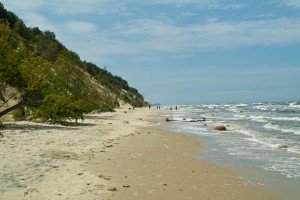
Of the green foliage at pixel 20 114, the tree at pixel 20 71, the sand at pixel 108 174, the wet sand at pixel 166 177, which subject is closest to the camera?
the sand at pixel 108 174

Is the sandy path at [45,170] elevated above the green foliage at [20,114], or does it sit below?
below

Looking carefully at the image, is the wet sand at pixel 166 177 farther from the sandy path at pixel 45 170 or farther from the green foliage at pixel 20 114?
the green foliage at pixel 20 114

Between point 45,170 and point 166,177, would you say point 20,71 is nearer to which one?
point 45,170

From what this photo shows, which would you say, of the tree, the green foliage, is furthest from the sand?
the green foliage

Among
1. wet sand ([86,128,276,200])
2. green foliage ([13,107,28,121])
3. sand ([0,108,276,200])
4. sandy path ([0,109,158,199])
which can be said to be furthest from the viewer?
green foliage ([13,107,28,121])

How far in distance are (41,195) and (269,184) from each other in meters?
6.19

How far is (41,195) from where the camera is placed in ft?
28.7

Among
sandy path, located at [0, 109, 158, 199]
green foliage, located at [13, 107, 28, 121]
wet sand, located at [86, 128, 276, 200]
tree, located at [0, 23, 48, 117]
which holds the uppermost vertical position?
tree, located at [0, 23, 48, 117]

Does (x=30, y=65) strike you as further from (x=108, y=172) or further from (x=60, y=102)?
(x=108, y=172)

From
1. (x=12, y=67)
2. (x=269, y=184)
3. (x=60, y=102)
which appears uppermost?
(x=12, y=67)

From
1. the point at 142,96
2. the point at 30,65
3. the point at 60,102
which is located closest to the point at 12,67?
the point at 30,65

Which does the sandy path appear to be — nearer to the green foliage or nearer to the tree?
the tree

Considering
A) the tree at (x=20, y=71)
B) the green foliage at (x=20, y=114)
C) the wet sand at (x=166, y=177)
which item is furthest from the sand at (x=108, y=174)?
the green foliage at (x=20, y=114)

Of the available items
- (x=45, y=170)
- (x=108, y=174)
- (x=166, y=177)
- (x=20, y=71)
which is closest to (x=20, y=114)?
(x=20, y=71)
